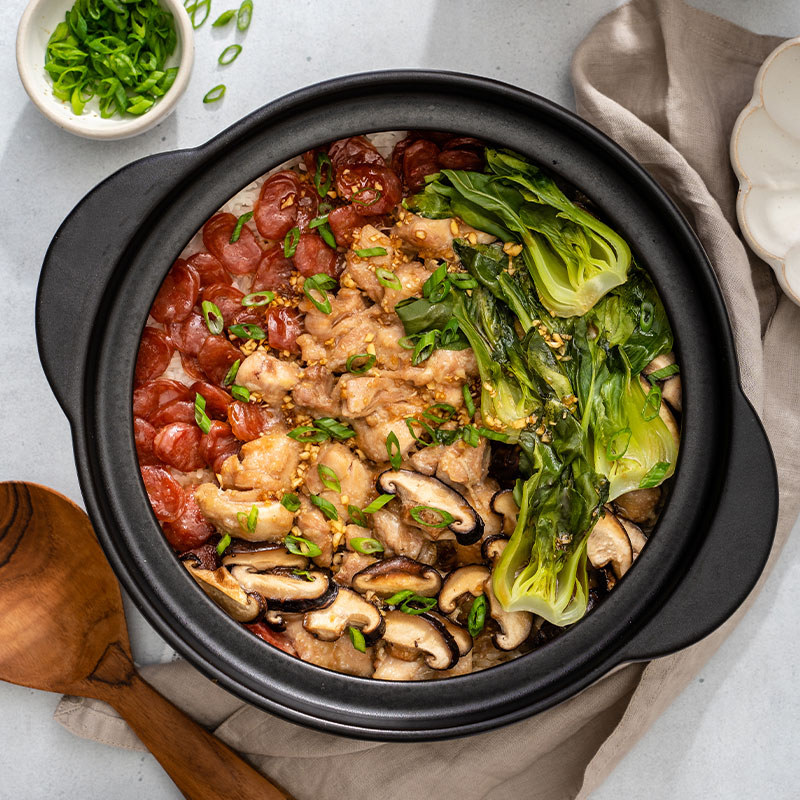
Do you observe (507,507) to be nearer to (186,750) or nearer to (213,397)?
(213,397)

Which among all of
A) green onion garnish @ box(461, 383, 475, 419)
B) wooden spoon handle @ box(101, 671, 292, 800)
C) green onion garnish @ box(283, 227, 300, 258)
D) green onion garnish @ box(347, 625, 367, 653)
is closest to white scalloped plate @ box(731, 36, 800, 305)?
green onion garnish @ box(461, 383, 475, 419)

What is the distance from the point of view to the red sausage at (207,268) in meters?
2.82

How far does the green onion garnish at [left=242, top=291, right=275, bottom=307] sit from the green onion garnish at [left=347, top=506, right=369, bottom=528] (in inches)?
32.7

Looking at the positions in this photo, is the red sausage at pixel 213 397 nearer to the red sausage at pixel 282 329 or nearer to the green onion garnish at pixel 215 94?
the red sausage at pixel 282 329

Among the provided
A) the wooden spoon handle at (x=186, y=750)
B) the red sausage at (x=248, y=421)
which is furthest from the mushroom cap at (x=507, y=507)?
the wooden spoon handle at (x=186, y=750)

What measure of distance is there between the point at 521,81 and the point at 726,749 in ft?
9.83

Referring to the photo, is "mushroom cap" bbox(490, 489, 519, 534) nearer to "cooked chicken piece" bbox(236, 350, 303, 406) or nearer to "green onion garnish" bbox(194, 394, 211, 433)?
"cooked chicken piece" bbox(236, 350, 303, 406)

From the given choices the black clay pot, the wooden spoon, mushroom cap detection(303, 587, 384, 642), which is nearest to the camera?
the black clay pot

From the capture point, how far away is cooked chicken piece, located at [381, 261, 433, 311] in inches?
106

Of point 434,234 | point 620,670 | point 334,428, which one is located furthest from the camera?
point 620,670

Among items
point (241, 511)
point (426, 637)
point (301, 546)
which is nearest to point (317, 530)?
point (301, 546)

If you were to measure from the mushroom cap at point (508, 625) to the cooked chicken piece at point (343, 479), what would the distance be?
1.87 ft

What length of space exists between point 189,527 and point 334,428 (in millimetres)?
656

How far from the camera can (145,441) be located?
9.28 ft
